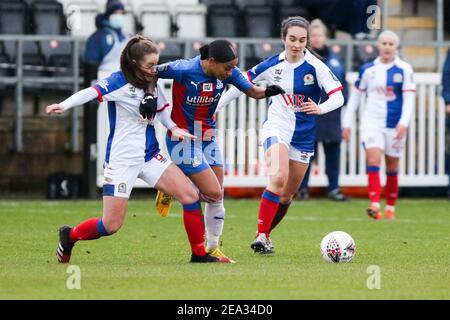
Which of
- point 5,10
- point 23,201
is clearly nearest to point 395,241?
point 23,201

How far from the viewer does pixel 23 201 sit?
17953mm

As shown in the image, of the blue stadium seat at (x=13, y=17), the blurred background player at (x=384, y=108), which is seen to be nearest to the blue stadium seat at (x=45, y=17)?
the blue stadium seat at (x=13, y=17)

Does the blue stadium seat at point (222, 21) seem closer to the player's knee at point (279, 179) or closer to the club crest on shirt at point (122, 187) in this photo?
the player's knee at point (279, 179)

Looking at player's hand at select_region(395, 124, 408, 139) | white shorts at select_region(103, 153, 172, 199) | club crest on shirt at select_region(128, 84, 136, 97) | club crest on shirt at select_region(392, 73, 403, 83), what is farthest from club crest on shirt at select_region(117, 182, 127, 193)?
club crest on shirt at select_region(392, 73, 403, 83)

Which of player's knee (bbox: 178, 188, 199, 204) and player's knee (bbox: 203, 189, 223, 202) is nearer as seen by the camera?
player's knee (bbox: 178, 188, 199, 204)

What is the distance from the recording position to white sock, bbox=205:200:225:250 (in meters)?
10.8

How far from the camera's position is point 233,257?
11.0m

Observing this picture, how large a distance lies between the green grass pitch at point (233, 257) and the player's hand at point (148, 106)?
1135 mm

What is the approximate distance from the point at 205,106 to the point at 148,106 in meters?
0.83

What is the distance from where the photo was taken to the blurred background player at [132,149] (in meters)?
10.0

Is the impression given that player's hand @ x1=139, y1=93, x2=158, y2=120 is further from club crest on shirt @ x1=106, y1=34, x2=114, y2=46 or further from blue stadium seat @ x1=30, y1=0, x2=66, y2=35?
blue stadium seat @ x1=30, y1=0, x2=66, y2=35

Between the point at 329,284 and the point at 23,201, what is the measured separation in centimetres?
975

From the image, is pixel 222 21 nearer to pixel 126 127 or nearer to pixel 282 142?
pixel 282 142

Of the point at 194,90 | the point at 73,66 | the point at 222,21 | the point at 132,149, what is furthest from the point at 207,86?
the point at 222,21
